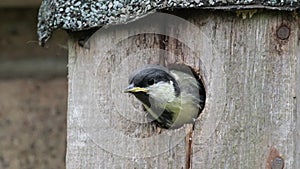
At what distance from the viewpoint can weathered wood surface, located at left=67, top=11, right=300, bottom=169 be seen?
4.47 meters

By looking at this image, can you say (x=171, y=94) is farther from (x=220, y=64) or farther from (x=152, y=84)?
(x=220, y=64)

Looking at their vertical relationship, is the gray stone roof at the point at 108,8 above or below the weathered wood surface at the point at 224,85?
above

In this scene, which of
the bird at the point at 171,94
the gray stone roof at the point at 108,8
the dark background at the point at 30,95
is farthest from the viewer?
the dark background at the point at 30,95

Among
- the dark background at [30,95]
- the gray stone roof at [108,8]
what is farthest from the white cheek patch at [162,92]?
the dark background at [30,95]

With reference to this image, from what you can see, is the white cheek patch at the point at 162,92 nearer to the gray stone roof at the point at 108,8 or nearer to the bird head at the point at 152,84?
the bird head at the point at 152,84

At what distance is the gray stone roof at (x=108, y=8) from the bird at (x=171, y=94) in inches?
6.6

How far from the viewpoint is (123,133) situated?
4.58m

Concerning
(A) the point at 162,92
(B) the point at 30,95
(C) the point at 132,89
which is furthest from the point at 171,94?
(B) the point at 30,95

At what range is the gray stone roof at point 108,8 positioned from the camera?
441cm

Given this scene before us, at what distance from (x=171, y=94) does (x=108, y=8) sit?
0.33 m

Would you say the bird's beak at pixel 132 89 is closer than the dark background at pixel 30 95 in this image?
Yes

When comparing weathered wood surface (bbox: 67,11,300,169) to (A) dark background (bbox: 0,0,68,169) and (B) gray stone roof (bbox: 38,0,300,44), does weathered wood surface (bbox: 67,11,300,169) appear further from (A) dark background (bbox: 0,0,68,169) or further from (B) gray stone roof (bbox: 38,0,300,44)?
(A) dark background (bbox: 0,0,68,169)

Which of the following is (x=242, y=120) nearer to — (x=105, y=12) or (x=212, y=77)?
(x=212, y=77)

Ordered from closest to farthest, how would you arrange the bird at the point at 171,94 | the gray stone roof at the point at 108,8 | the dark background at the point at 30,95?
1. the gray stone roof at the point at 108,8
2. the bird at the point at 171,94
3. the dark background at the point at 30,95
